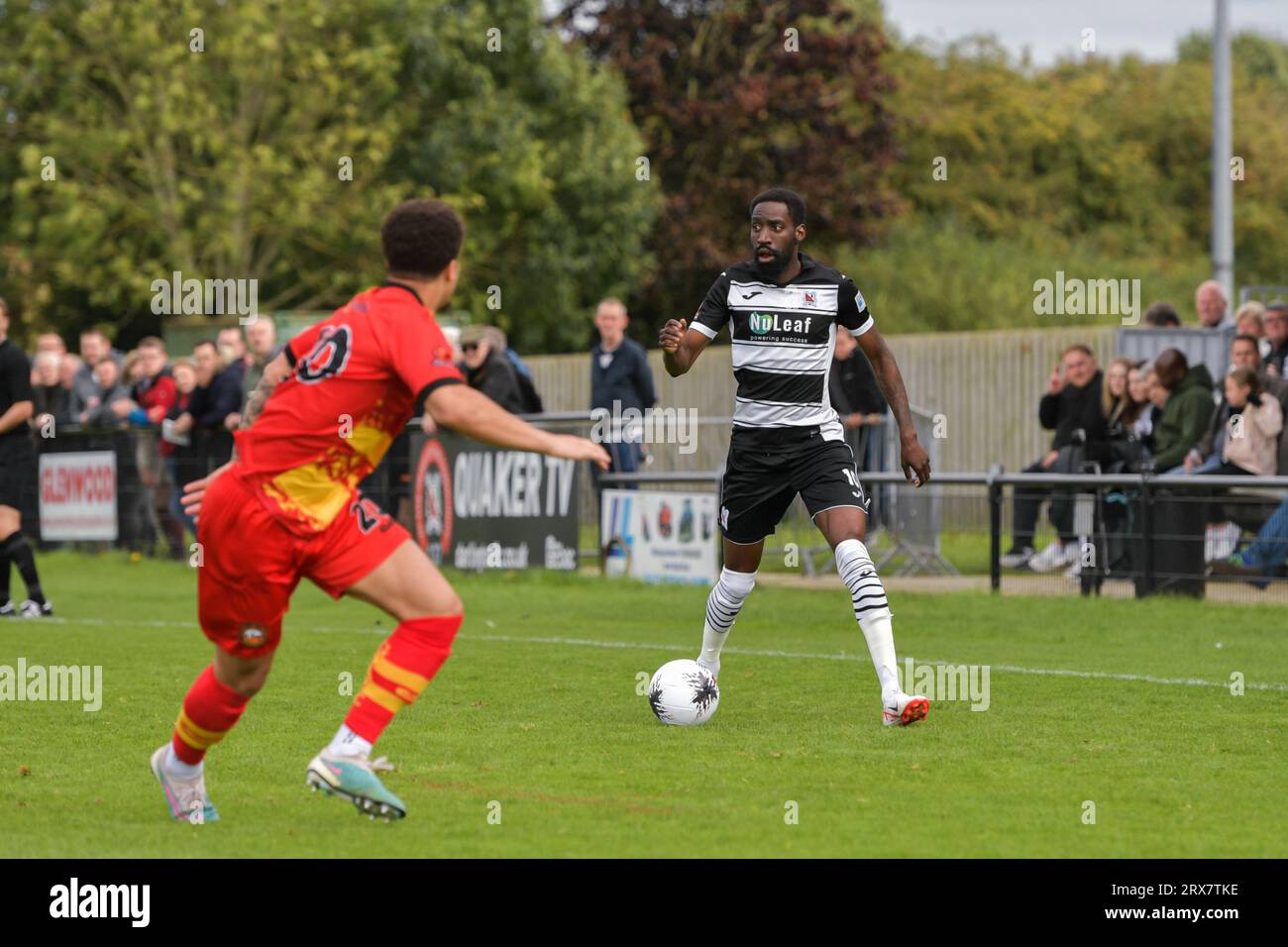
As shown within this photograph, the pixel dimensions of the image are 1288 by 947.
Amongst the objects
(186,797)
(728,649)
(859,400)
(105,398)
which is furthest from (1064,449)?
(186,797)

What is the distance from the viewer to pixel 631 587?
17500mm

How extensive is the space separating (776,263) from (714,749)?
2.44 metres

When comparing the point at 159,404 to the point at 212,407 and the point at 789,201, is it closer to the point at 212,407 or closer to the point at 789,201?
the point at 212,407

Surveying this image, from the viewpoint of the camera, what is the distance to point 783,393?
9.64 metres

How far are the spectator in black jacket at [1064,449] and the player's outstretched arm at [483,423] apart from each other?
10606mm

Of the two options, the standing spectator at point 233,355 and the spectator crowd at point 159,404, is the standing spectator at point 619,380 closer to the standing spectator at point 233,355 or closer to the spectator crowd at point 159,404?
the spectator crowd at point 159,404

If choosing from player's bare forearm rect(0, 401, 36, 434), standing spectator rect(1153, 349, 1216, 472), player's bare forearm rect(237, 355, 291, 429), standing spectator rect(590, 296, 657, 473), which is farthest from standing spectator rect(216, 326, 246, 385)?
player's bare forearm rect(237, 355, 291, 429)

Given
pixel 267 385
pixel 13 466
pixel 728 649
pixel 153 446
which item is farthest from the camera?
pixel 153 446

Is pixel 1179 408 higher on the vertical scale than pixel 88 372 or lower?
lower

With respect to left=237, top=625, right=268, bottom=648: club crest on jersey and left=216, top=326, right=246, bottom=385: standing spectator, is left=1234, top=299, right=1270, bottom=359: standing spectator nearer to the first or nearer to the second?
left=216, top=326, right=246, bottom=385: standing spectator

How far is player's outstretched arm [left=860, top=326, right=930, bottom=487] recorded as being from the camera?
941 cm

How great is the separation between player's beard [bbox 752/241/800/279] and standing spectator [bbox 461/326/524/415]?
908cm

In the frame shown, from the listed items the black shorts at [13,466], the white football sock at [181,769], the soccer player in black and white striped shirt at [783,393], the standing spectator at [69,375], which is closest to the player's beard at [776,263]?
the soccer player in black and white striped shirt at [783,393]
